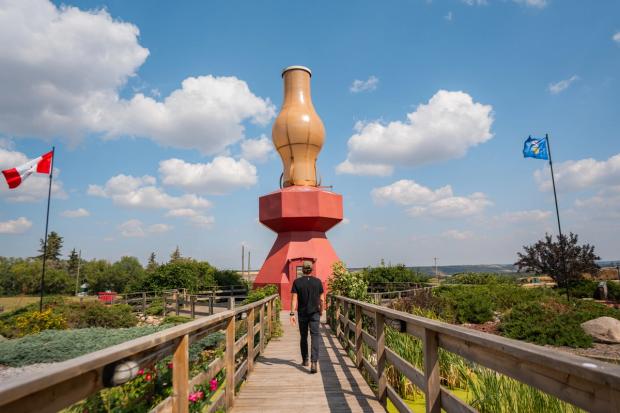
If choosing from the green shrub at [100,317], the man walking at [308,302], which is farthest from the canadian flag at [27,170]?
the man walking at [308,302]

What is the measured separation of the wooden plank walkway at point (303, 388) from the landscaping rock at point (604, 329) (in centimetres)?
975

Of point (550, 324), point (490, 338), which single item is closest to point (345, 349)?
point (490, 338)

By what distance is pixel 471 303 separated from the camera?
15695 millimetres

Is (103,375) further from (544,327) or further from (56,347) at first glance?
(544,327)

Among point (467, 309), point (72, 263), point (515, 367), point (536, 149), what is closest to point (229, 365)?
point (515, 367)

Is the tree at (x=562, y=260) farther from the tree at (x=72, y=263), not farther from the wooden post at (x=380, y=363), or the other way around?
the tree at (x=72, y=263)

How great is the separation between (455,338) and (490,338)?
63 centimetres

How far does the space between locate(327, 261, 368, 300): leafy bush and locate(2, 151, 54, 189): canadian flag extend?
13513 millimetres

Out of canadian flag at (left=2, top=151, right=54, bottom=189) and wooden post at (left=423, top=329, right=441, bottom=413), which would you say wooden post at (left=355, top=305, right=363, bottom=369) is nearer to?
wooden post at (left=423, top=329, right=441, bottom=413)

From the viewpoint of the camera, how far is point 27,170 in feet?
54.8

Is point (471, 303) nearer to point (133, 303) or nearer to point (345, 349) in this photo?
point (345, 349)

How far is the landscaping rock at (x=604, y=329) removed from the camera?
12.3m

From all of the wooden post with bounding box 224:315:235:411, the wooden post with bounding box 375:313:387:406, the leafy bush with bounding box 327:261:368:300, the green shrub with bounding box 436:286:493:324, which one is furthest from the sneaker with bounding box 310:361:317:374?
the green shrub with bounding box 436:286:493:324

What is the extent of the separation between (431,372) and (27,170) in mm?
19014
